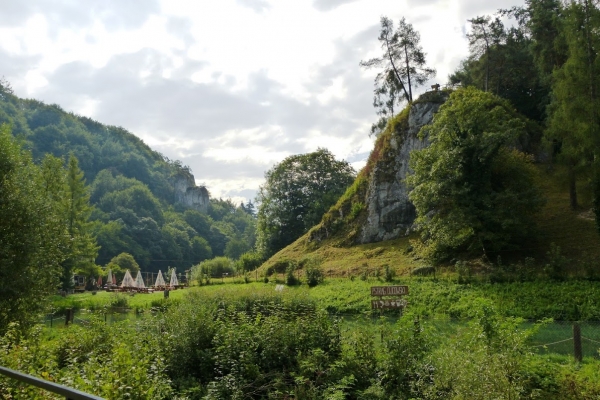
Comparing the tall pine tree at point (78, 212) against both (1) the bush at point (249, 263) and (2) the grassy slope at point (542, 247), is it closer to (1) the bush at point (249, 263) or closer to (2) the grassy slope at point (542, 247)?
(1) the bush at point (249, 263)

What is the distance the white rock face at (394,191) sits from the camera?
38.6 m

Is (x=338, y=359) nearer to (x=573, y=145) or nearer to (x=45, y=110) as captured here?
(x=573, y=145)

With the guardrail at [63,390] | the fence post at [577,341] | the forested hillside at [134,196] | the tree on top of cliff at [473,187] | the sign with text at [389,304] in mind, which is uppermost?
the forested hillside at [134,196]

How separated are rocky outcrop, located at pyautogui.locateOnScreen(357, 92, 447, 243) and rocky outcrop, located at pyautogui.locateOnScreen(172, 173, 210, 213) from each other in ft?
433

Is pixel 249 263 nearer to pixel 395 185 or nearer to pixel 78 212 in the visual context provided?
pixel 78 212

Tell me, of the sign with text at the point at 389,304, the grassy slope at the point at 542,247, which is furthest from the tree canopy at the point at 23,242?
the grassy slope at the point at 542,247

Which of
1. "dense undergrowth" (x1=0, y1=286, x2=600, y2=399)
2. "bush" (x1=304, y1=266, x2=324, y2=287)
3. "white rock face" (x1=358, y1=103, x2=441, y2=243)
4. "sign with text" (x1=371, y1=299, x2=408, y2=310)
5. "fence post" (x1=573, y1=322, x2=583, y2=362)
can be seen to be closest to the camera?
"dense undergrowth" (x1=0, y1=286, x2=600, y2=399)

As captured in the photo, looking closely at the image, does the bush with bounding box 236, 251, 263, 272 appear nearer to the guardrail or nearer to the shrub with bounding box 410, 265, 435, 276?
the shrub with bounding box 410, 265, 435, 276

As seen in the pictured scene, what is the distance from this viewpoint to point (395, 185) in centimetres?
4047

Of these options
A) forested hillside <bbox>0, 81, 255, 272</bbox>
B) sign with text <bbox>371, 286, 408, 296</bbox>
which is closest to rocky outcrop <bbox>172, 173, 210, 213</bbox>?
forested hillside <bbox>0, 81, 255, 272</bbox>

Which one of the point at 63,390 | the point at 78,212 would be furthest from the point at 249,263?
the point at 63,390

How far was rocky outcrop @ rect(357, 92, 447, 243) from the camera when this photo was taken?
38.7 metres

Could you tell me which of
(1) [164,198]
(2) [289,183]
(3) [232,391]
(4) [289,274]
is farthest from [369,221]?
(1) [164,198]

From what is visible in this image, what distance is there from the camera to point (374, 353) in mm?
11164
